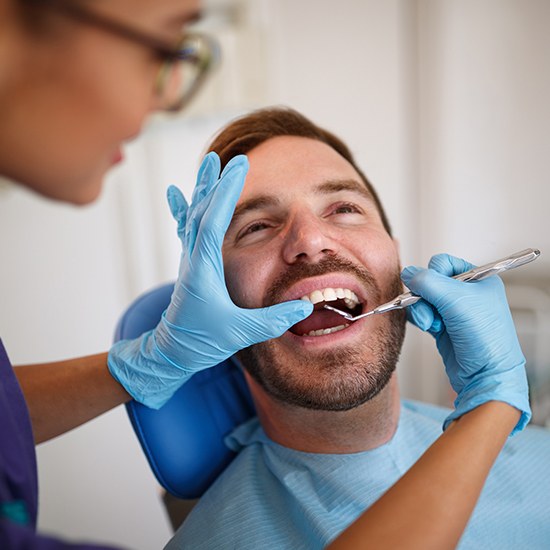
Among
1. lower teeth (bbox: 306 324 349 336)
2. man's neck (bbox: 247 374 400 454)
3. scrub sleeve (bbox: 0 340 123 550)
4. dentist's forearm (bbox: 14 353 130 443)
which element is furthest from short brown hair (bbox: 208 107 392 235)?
scrub sleeve (bbox: 0 340 123 550)

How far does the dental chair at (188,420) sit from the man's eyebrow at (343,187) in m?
0.54

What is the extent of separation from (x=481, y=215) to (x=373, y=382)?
0.98 meters

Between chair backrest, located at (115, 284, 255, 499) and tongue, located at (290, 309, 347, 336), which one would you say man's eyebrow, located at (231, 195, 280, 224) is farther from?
chair backrest, located at (115, 284, 255, 499)

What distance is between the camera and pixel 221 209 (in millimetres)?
945

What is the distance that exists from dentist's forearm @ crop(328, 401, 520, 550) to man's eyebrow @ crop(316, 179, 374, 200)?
23.4 inches

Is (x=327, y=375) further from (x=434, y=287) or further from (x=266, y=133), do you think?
(x=266, y=133)

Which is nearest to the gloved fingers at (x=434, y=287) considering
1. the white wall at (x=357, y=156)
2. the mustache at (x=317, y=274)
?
the mustache at (x=317, y=274)

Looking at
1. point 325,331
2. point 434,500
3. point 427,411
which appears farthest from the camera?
point 427,411

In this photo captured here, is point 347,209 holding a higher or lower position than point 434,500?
higher

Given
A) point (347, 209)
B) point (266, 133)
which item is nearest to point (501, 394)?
point (347, 209)

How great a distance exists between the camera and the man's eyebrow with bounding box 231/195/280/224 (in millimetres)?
1158

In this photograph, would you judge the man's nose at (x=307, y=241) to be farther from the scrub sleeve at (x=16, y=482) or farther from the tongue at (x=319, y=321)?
the scrub sleeve at (x=16, y=482)

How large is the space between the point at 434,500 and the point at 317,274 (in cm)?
49

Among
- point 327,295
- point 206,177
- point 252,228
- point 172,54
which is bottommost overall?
point 327,295
